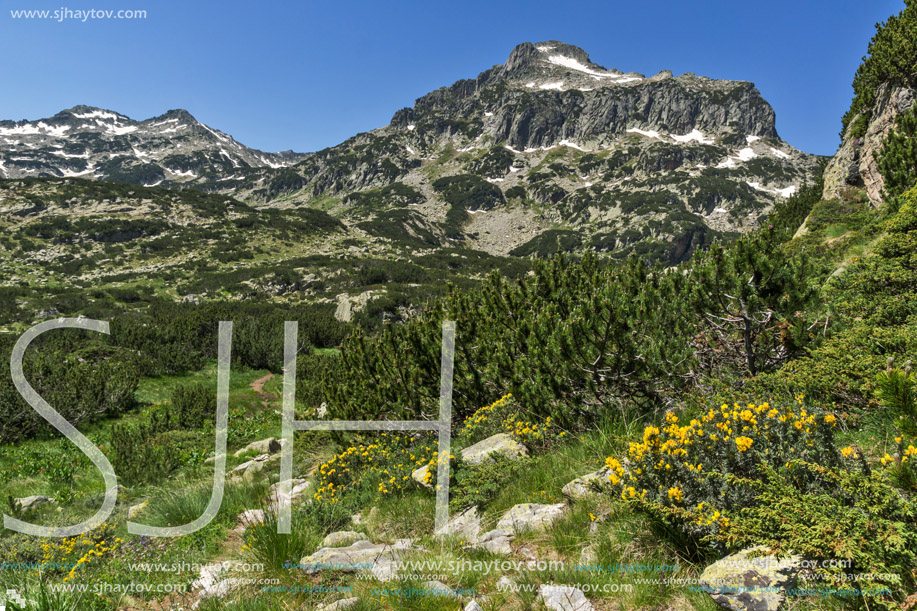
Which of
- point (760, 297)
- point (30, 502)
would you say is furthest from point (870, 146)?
point (30, 502)

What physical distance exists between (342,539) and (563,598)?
2706 mm

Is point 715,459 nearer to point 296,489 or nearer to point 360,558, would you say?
point 360,558

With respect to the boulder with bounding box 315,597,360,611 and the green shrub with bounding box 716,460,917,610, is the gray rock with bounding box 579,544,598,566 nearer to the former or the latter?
the green shrub with bounding box 716,460,917,610

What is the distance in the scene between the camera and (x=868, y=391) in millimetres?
3562

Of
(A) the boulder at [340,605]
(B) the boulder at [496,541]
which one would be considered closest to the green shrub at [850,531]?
(B) the boulder at [496,541]

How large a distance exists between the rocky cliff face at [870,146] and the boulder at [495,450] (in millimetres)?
18211

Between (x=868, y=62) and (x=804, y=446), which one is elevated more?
(x=868, y=62)

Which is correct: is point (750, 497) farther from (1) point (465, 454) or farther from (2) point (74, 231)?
(2) point (74, 231)

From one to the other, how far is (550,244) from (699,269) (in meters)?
144

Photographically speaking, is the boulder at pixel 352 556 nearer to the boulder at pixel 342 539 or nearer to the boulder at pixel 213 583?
the boulder at pixel 342 539

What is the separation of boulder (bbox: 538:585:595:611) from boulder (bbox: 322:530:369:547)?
2.38 metres

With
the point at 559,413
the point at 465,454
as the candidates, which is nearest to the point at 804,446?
the point at 559,413

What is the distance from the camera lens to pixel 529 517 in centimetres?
396

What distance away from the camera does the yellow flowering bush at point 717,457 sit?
2668 millimetres
